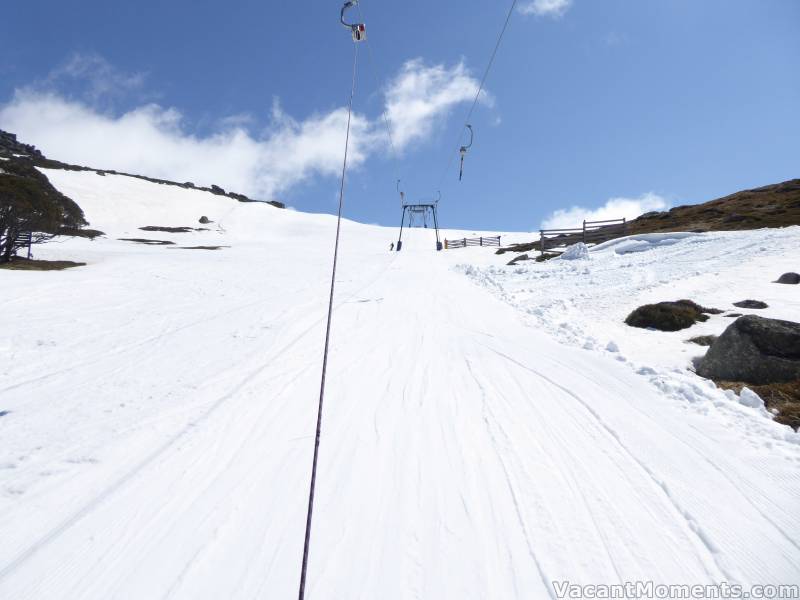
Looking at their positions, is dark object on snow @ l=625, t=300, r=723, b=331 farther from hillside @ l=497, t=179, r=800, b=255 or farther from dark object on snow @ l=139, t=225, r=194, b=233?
dark object on snow @ l=139, t=225, r=194, b=233

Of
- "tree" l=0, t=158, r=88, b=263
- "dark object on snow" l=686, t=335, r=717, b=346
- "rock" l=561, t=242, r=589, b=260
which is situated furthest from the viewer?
"rock" l=561, t=242, r=589, b=260

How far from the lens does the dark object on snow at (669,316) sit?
8328 mm

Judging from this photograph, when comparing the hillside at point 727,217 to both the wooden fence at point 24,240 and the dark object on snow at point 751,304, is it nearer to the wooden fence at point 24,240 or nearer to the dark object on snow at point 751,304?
the dark object on snow at point 751,304

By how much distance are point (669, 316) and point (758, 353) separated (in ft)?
10.5

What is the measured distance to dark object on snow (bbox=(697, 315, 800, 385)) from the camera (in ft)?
17.2

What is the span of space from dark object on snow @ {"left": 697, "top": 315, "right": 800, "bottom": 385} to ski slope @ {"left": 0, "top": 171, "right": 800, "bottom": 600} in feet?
2.16

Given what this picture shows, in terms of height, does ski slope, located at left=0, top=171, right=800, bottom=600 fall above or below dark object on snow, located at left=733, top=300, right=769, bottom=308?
below

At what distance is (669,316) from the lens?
8469mm

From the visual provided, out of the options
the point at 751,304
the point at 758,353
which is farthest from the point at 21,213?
the point at 751,304

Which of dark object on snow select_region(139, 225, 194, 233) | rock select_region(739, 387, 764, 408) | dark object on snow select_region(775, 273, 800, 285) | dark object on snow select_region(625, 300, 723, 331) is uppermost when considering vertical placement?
dark object on snow select_region(139, 225, 194, 233)

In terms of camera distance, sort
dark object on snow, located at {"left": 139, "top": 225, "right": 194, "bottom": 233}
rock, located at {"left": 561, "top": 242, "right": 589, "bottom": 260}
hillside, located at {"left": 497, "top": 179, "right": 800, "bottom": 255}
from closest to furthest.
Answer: rock, located at {"left": 561, "top": 242, "right": 589, "bottom": 260} < hillside, located at {"left": 497, "top": 179, "right": 800, "bottom": 255} < dark object on snow, located at {"left": 139, "top": 225, "right": 194, "bottom": 233}

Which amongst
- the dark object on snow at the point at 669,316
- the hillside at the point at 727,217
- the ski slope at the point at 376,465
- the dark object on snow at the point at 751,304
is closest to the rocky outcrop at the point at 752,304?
the dark object on snow at the point at 751,304

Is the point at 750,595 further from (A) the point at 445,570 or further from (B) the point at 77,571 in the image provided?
(B) the point at 77,571

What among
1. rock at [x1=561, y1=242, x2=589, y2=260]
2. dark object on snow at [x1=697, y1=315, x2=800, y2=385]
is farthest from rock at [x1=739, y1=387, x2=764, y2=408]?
rock at [x1=561, y1=242, x2=589, y2=260]
